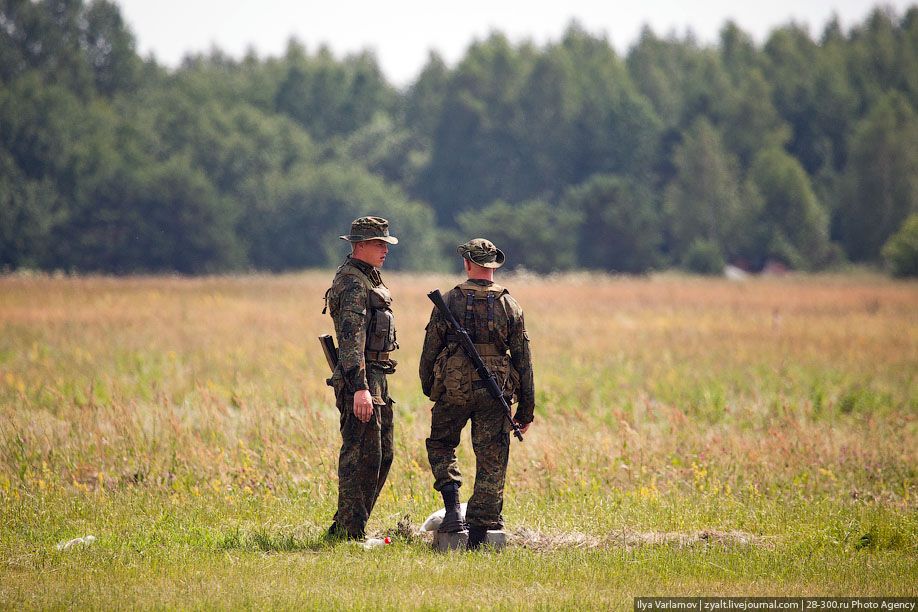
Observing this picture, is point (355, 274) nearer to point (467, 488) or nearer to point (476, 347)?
point (476, 347)

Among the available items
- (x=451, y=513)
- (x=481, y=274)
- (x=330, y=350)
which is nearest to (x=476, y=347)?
(x=481, y=274)

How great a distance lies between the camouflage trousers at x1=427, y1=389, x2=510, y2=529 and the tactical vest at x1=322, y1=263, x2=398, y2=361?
1.89ft

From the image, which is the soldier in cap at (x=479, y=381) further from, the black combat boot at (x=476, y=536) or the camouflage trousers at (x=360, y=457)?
the camouflage trousers at (x=360, y=457)

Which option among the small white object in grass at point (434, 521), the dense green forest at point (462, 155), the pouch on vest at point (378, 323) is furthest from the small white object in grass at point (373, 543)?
the dense green forest at point (462, 155)

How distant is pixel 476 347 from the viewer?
832 centimetres

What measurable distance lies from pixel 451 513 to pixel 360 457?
0.75 meters

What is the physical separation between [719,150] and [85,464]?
7941cm

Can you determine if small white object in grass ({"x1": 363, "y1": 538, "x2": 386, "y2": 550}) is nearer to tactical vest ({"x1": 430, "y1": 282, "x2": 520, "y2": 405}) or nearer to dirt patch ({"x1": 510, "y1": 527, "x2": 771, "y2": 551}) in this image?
dirt patch ({"x1": 510, "y1": 527, "x2": 771, "y2": 551})

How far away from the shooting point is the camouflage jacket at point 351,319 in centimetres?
806

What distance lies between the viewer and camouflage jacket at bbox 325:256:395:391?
806 cm

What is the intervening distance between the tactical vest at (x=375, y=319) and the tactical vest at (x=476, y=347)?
0.41m

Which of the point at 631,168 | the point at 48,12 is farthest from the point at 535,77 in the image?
the point at 48,12

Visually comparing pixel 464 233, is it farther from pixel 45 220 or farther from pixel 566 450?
pixel 566 450

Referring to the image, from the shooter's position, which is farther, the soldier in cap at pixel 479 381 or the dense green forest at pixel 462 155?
the dense green forest at pixel 462 155
